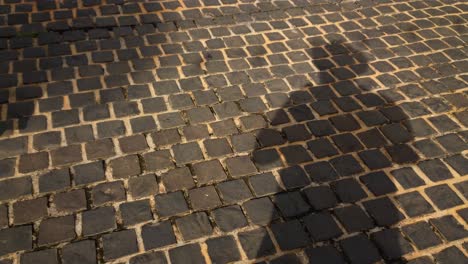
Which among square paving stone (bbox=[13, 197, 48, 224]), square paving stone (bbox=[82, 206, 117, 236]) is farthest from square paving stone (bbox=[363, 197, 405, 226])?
square paving stone (bbox=[13, 197, 48, 224])

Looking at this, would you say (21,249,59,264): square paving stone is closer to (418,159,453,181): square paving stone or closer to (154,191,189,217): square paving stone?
(154,191,189,217): square paving stone

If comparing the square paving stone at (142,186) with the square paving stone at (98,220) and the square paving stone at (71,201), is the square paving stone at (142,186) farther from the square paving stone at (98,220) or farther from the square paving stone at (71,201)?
the square paving stone at (71,201)

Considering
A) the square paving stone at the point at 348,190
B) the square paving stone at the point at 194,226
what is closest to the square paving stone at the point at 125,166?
the square paving stone at the point at 194,226

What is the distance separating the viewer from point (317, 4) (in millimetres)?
5602

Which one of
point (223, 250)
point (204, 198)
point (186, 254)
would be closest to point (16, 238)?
point (186, 254)

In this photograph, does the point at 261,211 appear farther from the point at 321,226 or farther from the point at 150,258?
the point at 150,258

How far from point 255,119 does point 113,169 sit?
145 centimetres

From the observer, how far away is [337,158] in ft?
11.3

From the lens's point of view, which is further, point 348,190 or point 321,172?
point 321,172

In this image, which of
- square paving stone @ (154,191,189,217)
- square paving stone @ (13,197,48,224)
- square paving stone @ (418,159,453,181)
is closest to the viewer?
square paving stone @ (13,197,48,224)

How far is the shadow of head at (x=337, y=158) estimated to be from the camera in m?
2.85

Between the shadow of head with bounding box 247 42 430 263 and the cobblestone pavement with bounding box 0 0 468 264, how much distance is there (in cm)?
1

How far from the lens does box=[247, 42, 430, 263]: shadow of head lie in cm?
285

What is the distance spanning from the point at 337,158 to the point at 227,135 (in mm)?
1059
